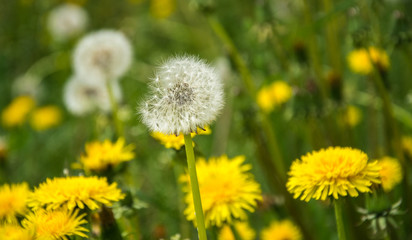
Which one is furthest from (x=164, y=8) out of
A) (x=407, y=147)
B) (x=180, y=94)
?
(x=180, y=94)

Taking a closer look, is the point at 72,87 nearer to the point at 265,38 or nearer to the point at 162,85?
the point at 265,38

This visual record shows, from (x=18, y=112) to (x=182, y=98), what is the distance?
201 centimetres

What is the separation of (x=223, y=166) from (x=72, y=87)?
4.47 ft

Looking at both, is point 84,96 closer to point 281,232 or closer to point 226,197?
point 281,232

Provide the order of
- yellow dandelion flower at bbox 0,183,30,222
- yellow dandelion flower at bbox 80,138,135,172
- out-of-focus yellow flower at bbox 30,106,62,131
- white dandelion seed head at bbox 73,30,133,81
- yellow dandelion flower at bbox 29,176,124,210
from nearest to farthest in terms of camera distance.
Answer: yellow dandelion flower at bbox 29,176,124,210 < yellow dandelion flower at bbox 0,183,30,222 < yellow dandelion flower at bbox 80,138,135,172 < white dandelion seed head at bbox 73,30,133,81 < out-of-focus yellow flower at bbox 30,106,62,131

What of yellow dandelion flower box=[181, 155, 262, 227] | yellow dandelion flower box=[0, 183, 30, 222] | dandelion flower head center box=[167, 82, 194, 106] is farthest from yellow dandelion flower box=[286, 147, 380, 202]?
yellow dandelion flower box=[0, 183, 30, 222]

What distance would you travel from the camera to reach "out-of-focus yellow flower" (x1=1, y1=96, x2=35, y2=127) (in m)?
2.56

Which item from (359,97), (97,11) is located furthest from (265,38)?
(97,11)

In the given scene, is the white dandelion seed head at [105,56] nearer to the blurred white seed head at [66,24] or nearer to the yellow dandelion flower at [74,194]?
the yellow dandelion flower at [74,194]

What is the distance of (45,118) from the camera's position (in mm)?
2703

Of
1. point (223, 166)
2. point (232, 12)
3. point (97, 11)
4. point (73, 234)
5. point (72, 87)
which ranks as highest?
point (97, 11)

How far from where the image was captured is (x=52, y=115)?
9.01 ft

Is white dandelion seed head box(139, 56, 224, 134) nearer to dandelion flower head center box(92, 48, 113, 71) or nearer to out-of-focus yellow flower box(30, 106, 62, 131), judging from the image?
dandelion flower head center box(92, 48, 113, 71)

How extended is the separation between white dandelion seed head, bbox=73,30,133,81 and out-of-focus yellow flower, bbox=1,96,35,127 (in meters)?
0.86
